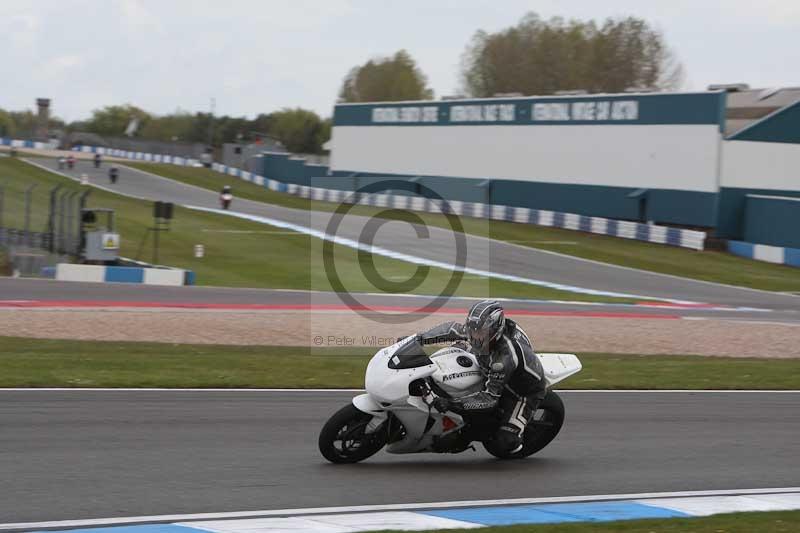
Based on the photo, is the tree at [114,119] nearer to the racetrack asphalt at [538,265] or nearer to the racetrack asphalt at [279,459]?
the racetrack asphalt at [538,265]

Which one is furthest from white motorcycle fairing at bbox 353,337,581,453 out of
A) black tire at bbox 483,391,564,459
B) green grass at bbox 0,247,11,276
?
green grass at bbox 0,247,11,276

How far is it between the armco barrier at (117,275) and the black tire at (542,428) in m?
21.4

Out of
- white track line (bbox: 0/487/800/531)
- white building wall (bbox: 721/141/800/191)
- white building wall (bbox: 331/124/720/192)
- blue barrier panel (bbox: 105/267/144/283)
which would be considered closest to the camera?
white track line (bbox: 0/487/800/531)

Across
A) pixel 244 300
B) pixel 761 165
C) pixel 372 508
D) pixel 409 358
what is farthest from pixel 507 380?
pixel 761 165

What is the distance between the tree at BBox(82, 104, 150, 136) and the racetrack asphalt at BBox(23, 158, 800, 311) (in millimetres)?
117430

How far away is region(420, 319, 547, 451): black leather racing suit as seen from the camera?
882 cm

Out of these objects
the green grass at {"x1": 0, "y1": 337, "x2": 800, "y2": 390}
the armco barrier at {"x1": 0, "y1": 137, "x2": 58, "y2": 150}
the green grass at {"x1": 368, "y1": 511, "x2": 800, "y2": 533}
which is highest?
the armco barrier at {"x1": 0, "y1": 137, "x2": 58, "y2": 150}

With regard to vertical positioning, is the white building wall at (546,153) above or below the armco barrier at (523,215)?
above

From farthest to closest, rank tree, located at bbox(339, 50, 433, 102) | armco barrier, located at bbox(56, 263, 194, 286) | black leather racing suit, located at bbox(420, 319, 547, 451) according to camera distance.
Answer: tree, located at bbox(339, 50, 433, 102), armco barrier, located at bbox(56, 263, 194, 286), black leather racing suit, located at bbox(420, 319, 547, 451)

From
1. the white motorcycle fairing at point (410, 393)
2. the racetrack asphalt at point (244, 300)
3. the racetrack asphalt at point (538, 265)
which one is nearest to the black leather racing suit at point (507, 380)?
the white motorcycle fairing at point (410, 393)

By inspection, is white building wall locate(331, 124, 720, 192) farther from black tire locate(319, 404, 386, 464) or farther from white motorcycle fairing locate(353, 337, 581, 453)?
black tire locate(319, 404, 386, 464)

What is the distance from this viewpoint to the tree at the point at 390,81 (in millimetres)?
125938

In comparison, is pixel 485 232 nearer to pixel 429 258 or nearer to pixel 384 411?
pixel 429 258

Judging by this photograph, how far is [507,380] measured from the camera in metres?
8.90
